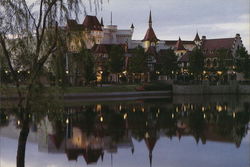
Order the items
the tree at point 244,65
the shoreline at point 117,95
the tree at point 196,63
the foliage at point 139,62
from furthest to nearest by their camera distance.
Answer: the tree at point 244,65 < the tree at point 196,63 < the foliage at point 139,62 < the shoreline at point 117,95

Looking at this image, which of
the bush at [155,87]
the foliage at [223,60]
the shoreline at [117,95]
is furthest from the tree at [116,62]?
the foliage at [223,60]

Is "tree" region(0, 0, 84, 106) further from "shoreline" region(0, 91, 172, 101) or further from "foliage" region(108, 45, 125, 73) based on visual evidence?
"foliage" region(108, 45, 125, 73)

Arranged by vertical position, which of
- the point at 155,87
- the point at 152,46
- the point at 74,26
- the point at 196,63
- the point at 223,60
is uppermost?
the point at 152,46

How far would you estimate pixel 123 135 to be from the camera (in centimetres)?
2838

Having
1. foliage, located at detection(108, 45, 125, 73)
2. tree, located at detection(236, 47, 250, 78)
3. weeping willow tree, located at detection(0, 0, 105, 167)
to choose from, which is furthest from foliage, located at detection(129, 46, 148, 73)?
weeping willow tree, located at detection(0, 0, 105, 167)

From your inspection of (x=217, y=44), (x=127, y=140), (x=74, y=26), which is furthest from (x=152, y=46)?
(x=74, y=26)

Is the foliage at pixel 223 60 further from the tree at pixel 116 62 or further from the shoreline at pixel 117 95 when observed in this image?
the tree at pixel 116 62

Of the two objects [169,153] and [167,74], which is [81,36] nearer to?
[169,153]

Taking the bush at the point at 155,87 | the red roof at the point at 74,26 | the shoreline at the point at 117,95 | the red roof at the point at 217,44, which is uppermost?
the red roof at the point at 217,44

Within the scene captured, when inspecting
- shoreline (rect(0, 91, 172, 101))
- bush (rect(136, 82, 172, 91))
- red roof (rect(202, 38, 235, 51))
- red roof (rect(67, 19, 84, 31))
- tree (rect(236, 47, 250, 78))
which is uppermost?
red roof (rect(202, 38, 235, 51))

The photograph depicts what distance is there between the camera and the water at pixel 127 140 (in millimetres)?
20031

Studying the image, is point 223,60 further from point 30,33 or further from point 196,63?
point 30,33

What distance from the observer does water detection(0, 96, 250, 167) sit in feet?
65.7

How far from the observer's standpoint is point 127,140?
2652 centimetres
